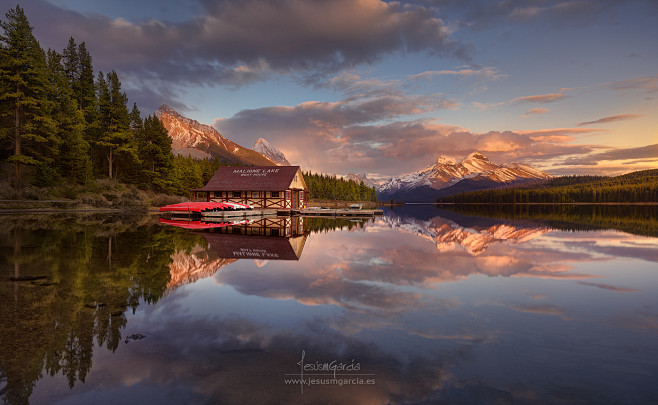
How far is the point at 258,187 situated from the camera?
54750 mm

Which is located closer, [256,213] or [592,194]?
[256,213]

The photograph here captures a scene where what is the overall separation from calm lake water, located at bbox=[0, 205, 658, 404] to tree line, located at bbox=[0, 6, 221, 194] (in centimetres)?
4187

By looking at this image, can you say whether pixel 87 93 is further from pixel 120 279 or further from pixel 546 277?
pixel 546 277

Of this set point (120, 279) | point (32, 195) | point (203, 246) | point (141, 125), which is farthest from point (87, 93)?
point (120, 279)

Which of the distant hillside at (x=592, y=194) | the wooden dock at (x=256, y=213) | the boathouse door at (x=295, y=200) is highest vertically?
the distant hillside at (x=592, y=194)

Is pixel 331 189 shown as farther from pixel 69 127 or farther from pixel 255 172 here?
pixel 69 127

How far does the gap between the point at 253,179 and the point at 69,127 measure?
27.2m

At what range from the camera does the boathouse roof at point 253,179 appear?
54.8 meters

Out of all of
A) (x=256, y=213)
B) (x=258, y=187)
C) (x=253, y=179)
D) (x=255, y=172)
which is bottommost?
(x=256, y=213)

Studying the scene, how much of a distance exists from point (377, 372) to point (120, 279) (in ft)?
29.6

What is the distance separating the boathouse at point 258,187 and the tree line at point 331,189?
58.4m

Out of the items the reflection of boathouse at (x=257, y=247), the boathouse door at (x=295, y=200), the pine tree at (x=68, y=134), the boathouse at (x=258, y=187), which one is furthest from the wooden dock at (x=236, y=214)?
the pine tree at (x=68, y=134)

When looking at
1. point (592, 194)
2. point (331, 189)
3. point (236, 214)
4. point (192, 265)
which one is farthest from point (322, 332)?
point (592, 194)

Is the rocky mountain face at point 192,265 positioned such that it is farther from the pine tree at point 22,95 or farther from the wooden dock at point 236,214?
the pine tree at point 22,95
